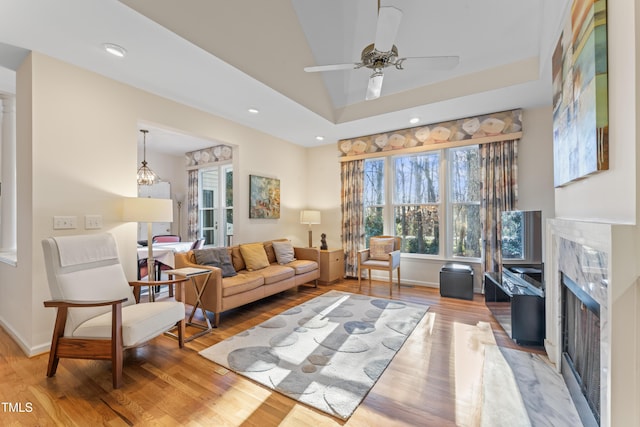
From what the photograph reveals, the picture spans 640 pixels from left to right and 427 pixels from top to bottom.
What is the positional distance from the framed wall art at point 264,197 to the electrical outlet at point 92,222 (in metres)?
2.17

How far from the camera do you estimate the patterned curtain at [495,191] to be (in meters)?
3.90

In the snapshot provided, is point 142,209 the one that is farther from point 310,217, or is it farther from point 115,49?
point 310,217

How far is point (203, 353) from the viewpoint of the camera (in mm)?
2432

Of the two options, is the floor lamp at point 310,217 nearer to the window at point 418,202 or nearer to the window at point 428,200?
the window at point 428,200

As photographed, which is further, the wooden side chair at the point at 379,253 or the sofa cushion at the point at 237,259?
the wooden side chair at the point at 379,253

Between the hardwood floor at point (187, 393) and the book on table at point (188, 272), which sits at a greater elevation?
the book on table at point (188, 272)

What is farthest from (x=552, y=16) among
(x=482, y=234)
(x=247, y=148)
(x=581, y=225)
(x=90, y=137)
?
(x=90, y=137)

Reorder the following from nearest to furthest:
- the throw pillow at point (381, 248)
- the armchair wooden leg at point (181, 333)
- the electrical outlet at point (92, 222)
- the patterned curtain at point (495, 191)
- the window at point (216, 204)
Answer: the armchair wooden leg at point (181, 333), the electrical outlet at point (92, 222), the patterned curtain at point (495, 191), the throw pillow at point (381, 248), the window at point (216, 204)

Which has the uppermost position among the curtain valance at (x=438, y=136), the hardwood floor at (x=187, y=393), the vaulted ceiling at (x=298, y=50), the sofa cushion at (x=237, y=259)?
the vaulted ceiling at (x=298, y=50)

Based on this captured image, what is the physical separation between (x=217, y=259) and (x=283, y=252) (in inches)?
50.5

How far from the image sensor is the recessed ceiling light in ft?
7.73

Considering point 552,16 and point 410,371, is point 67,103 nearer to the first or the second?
point 410,371

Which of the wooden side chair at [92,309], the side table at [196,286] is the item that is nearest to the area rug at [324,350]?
the side table at [196,286]

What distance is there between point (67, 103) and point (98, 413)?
2779 mm
